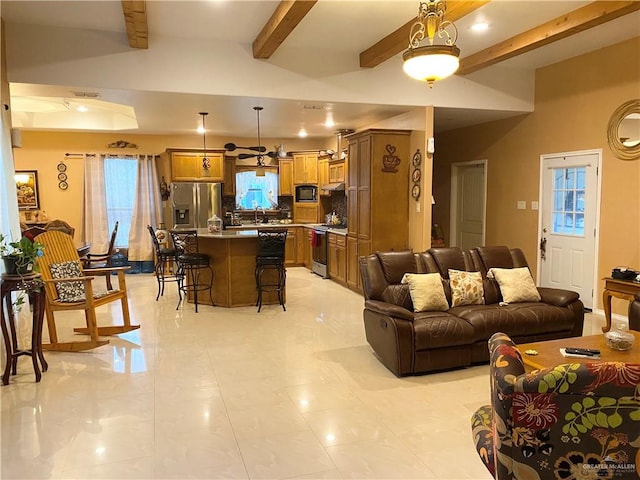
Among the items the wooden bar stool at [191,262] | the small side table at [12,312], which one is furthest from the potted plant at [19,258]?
the wooden bar stool at [191,262]

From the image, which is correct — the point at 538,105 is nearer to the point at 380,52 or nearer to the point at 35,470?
the point at 380,52

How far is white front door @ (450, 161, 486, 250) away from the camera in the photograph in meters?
7.82

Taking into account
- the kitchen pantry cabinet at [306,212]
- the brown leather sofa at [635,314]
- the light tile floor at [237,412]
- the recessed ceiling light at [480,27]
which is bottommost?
the light tile floor at [237,412]

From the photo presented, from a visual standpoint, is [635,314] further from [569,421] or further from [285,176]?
[285,176]

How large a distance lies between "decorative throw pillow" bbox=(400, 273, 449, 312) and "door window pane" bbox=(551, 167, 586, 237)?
2953 mm

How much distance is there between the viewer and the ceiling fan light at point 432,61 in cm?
301

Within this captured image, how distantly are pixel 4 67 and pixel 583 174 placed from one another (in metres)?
6.80

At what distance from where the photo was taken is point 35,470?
246cm

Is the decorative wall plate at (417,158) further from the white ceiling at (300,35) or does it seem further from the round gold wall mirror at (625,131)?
the round gold wall mirror at (625,131)

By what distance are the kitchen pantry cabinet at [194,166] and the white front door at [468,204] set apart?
14.8 ft

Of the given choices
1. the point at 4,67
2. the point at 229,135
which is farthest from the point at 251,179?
the point at 4,67

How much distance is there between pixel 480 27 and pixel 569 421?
14.4 ft

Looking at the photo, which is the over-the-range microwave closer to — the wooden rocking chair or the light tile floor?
the light tile floor

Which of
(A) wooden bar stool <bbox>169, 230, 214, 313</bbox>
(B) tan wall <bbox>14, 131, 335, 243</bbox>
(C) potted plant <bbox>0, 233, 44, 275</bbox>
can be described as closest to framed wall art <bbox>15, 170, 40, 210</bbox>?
(B) tan wall <bbox>14, 131, 335, 243</bbox>
